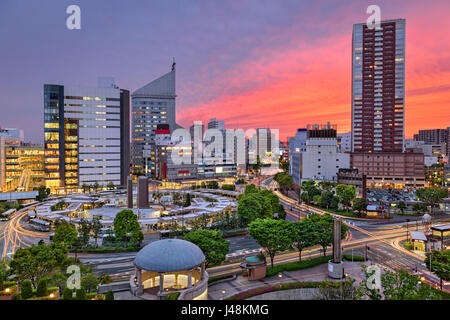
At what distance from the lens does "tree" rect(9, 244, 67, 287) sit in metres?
30.3

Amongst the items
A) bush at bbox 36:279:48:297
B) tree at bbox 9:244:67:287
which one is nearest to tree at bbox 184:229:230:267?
tree at bbox 9:244:67:287

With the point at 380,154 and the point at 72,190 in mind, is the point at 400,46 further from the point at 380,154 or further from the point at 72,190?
the point at 72,190

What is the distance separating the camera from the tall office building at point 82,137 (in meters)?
113

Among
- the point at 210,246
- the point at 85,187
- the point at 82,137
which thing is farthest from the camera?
the point at 82,137

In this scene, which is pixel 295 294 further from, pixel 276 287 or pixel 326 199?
pixel 326 199

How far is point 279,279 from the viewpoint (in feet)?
120

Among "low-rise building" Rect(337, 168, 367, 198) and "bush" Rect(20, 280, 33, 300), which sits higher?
"low-rise building" Rect(337, 168, 367, 198)

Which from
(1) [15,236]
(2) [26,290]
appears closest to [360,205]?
(2) [26,290]

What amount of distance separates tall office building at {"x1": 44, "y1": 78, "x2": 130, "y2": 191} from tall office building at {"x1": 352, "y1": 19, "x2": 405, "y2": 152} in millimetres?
109139

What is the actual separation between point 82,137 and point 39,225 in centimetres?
6047

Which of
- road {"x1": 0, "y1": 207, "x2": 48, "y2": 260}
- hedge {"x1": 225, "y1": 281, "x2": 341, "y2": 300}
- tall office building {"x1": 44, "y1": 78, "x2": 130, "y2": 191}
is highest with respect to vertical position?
tall office building {"x1": 44, "y1": 78, "x2": 130, "y2": 191}

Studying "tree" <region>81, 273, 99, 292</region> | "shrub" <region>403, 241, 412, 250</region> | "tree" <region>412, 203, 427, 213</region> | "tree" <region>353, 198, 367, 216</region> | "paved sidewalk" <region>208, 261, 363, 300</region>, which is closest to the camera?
"tree" <region>81, 273, 99, 292</region>

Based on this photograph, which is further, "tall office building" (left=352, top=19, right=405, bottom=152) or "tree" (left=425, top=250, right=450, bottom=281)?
"tall office building" (left=352, top=19, right=405, bottom=152)

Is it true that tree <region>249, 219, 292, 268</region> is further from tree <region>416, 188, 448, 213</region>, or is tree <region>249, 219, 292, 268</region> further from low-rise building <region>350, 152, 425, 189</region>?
low-rise building <region>350, 152, 425, 189</region>
